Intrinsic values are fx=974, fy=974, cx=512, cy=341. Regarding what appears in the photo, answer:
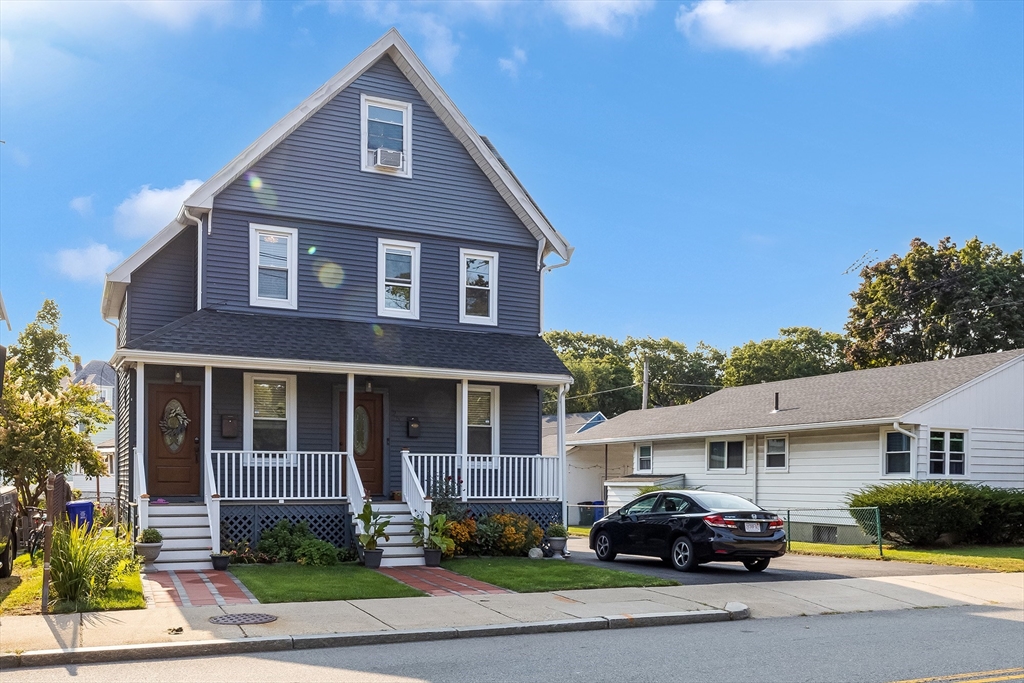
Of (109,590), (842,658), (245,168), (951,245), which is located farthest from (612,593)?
(951,245)

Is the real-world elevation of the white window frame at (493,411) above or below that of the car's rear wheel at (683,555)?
above

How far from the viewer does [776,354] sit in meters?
66.4

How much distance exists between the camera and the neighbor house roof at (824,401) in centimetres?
2534

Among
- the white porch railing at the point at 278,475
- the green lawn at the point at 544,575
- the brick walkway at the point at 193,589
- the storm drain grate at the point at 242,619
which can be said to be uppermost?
the white porch railing at the point at 278,475

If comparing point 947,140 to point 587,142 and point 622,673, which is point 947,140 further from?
point 622,673

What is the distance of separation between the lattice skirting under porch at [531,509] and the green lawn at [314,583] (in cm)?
318

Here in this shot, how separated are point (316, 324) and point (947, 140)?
18.0 metres

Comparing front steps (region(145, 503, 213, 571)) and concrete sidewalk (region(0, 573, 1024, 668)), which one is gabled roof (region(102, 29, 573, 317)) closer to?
front steps (region(145, 503, 213, 571))

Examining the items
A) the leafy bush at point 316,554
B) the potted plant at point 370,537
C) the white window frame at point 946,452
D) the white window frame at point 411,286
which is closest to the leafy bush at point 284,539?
the leafy bush at point 316,554

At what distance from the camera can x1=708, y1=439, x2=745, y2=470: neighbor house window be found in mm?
30250

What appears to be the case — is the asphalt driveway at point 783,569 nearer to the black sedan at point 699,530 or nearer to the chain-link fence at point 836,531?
the black sedan at point 699,530

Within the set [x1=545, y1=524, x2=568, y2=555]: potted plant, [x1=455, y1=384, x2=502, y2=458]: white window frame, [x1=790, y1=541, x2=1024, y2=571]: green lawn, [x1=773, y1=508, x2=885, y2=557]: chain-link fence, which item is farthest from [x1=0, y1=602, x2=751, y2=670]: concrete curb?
[x1=773, y1=508, x2=885, y2=557]: chain-link fence

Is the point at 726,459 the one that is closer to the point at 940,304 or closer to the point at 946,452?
the point at 946,452

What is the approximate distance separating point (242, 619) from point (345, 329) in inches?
356
